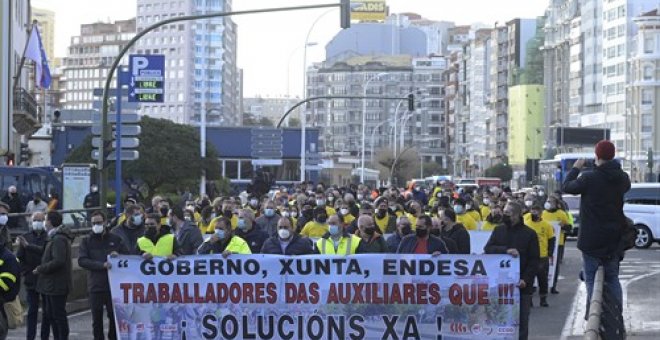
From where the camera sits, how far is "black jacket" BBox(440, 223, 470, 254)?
745 inches

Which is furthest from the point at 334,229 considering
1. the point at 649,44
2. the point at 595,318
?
the point at 649,44

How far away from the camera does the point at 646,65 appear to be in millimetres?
128500

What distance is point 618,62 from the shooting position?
5310 inches

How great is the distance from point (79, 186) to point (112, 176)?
32.3 metres

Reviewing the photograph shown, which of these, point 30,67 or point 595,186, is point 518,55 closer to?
point 30,67

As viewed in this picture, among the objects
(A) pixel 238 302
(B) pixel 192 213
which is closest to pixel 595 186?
(A) pixel 238 302

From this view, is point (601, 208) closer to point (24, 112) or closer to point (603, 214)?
point (603, 214)

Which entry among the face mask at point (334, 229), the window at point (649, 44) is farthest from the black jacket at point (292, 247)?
the window at point (649, 44)

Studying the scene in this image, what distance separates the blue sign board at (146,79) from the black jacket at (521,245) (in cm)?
1630

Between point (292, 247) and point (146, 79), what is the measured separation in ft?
54.7

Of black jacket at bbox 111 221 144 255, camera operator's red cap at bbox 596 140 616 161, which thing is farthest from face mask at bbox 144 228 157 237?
camera operator's red cap at bbox 596 140 616 161

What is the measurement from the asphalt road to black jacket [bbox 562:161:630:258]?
157 inches

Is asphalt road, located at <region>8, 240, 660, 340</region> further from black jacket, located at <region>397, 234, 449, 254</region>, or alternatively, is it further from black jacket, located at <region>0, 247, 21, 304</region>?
black jacket, located at <region>0, 247, 21, 304</region>

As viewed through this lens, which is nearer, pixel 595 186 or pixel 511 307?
pixel 595 186
